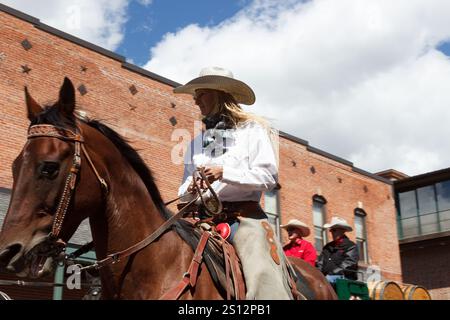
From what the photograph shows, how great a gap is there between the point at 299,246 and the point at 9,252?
261 inches

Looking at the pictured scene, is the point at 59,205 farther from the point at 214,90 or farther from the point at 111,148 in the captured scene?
the point at 214,90

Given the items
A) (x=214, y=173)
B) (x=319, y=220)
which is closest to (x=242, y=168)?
(x=214, y=173)

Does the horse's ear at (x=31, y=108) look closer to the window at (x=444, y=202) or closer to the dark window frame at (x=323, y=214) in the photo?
the dark window frame at (x=323, y=214)

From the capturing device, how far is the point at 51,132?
10.9 feet

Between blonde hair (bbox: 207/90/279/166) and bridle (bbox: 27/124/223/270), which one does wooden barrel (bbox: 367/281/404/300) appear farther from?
bridle (bbox: 27/124/223/270)

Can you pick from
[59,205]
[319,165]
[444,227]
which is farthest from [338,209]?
[59,205]

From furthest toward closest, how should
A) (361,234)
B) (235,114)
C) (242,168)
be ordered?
(361,234) → (235,114) → (242,168)

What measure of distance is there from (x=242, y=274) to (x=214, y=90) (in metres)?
1.54

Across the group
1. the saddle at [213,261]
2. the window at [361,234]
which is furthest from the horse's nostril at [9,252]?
the window at [361,234]

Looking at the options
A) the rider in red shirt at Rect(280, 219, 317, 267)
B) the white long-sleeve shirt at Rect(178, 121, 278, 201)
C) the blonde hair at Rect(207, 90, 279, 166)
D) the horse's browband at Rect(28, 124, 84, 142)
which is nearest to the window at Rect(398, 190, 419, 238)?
the rider in red shirt at Rect(280, 219, 317, 267)

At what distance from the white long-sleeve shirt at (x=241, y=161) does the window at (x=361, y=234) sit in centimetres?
2129

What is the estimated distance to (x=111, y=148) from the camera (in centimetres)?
366

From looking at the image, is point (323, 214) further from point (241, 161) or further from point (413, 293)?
point (241, 161)

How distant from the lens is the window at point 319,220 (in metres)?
22.6
